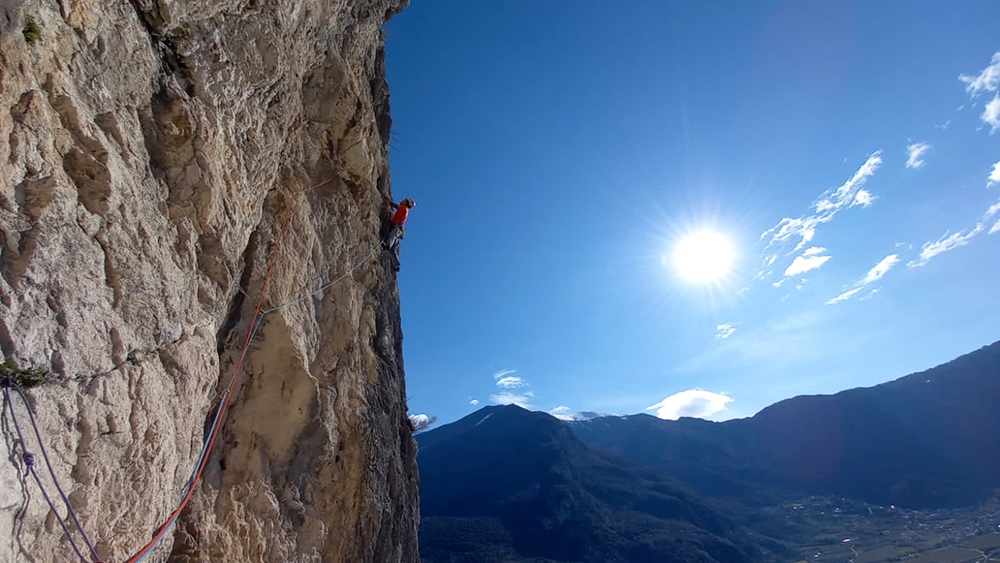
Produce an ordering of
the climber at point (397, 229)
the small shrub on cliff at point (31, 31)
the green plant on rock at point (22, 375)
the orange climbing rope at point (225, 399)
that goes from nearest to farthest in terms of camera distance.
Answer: the green plant on rock at point (22, 375), the small shrub on cliff at point (31, 31), the orange climbing rope at point (225, 399), the climber at point (397, 229)

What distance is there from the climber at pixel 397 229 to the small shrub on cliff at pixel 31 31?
6953mm

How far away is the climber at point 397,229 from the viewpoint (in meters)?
10.2

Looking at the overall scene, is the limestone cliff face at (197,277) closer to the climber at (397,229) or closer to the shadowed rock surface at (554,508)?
the climber at (397,229)

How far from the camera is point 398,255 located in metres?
10.8

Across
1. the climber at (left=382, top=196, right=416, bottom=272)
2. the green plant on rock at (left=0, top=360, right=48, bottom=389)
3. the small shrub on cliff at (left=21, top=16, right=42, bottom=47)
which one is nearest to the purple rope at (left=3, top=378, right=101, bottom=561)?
the green plant on rock at (left=0, top=360, right=48, bottom=389)

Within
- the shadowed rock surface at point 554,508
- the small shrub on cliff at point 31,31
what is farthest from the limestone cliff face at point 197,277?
the shadowed rock surface at point 554,508

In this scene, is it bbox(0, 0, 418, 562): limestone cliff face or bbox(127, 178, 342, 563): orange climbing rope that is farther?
bbox(127, 178, 342, 563): orange climbing rope

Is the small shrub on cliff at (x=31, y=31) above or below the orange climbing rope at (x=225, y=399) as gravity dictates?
above

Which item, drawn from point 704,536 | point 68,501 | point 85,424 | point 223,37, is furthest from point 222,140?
point 704,536

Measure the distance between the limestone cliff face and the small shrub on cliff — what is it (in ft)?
0.11

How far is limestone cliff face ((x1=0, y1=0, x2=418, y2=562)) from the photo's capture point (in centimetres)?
322

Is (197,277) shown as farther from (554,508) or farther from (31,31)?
(554,508)

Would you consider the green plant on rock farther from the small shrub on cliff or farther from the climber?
the climber

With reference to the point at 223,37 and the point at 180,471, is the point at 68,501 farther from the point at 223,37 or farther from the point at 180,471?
the point at 223,37
